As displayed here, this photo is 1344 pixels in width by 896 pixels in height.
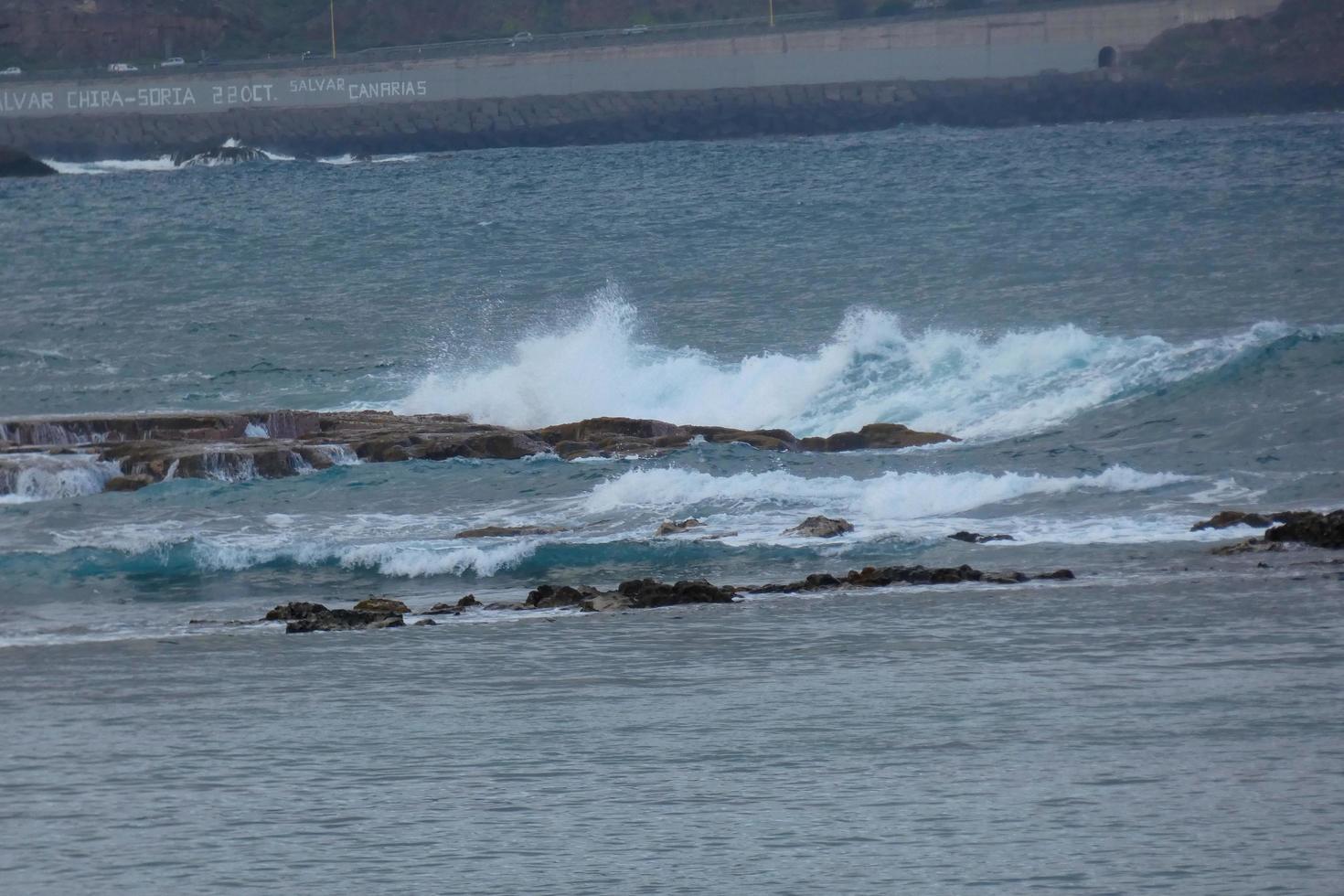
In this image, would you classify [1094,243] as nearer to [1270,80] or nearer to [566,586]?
[566,586]

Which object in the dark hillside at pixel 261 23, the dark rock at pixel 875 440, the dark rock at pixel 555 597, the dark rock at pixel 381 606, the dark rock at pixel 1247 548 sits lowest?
the dark rock at pixel 875 440

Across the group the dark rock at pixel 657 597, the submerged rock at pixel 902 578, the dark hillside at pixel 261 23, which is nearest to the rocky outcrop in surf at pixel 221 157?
the dark hillside at pixel 261 23

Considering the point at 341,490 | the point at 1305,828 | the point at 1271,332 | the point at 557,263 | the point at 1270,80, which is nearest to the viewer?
the point at 1305,828

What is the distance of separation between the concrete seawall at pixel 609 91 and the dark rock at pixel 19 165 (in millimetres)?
3677

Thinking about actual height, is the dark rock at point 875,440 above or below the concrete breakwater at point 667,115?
below

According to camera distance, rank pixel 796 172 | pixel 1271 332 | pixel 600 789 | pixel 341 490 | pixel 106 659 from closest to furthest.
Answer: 1. pixel 600 789
2. pixel 106 659
3. pixel 341 490
4. pixel 1271 332
5. pixel 796 172

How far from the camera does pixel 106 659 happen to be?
12.7 metres

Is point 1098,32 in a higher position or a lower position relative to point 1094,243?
higher

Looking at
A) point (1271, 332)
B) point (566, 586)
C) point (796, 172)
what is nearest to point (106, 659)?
point (566, 586)

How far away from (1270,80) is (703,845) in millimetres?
63115

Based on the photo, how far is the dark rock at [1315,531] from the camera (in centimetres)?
1431

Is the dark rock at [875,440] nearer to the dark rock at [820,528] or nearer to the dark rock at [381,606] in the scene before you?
the dark rock at [820,528]

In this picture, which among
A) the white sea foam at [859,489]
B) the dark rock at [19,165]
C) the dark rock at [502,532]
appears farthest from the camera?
the dark rock at [19,165]

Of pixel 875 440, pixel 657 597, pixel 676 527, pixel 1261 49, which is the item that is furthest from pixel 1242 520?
pixel 1261 49
